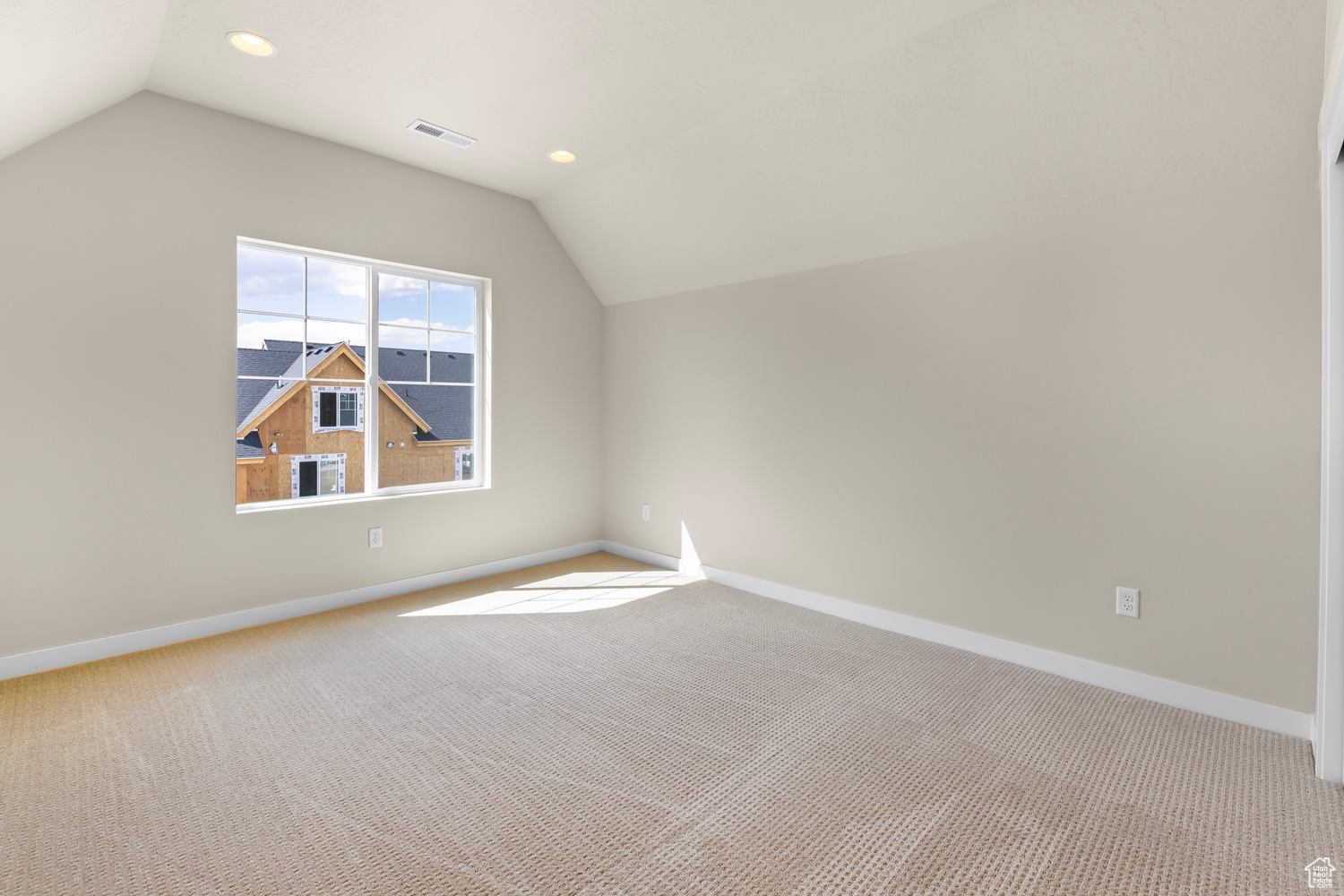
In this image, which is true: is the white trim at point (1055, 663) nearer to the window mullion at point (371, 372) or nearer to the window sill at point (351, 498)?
the window sill at point (351, 498)

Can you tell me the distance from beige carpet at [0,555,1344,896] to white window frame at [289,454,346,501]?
858 mm

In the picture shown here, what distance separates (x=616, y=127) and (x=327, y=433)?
2.41 m

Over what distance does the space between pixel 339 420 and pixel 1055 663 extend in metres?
4.00

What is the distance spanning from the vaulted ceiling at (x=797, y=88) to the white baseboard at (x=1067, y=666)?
1.94 meters

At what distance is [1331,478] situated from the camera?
1959mm

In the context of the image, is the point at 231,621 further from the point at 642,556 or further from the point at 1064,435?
the point at 1064,435

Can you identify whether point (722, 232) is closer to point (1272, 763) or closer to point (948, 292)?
point (948, 292)

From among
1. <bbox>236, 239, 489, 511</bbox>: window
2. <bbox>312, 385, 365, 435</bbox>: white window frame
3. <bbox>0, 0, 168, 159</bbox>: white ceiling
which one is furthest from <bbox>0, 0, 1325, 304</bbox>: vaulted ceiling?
<bbox>312, 385, 365, 435</bbox>: white window frame

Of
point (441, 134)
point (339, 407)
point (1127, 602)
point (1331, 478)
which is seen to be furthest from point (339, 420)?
point (1331, 478)

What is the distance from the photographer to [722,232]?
384 centimetres

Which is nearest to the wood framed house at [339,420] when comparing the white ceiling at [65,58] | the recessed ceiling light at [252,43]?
the white ceiling at [65,58]

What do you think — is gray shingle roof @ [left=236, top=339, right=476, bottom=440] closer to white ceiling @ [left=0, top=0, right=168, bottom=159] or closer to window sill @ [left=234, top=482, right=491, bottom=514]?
window sill @ [left=234, top=482, right=491, bottom=514]

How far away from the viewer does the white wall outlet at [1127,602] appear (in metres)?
2.62

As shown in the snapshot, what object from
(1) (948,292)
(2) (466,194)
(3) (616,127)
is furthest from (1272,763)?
(2) (466,194)
